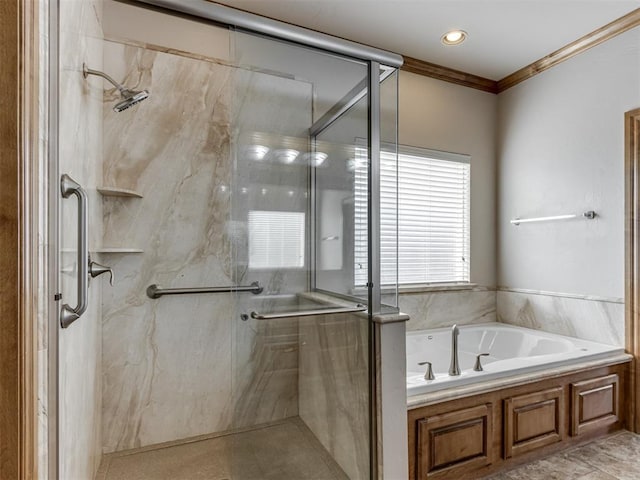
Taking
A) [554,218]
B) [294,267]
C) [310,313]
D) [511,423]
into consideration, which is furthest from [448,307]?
[294,267]

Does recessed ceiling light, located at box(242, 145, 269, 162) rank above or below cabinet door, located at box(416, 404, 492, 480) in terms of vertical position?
above

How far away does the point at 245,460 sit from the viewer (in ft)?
5.55

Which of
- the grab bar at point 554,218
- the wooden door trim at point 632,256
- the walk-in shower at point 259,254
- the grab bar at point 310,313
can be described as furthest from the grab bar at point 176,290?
the wooden door trim at point 632,256

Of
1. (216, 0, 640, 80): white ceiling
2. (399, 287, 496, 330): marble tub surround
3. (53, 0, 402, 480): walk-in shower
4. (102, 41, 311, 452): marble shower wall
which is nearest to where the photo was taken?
(53, 0, 402, 480): walk-in shower

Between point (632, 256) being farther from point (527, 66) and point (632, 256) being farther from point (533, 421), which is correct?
point (527, 66)

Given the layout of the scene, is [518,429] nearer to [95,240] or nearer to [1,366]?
[1,366]

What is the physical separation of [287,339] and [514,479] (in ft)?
4.54

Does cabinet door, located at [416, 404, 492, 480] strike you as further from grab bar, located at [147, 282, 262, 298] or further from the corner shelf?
the corner shelf

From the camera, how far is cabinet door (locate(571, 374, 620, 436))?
2.07 metres

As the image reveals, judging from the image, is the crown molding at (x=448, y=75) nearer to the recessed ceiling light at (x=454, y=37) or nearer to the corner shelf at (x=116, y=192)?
the recessed ceiling light at (x=454, y=37)

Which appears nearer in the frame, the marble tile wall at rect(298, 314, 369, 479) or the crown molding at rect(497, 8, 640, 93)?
the marble tile wall at rect(298, 314, 369, 479)

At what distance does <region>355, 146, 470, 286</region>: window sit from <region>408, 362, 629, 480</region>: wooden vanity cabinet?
3.90 feet

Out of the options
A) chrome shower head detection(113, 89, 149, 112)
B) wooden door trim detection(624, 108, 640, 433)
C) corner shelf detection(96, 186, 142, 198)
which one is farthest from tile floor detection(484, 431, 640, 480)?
chrome shower head detection(113, 89, 149, 112)

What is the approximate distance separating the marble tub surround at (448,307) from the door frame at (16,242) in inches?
96.0
